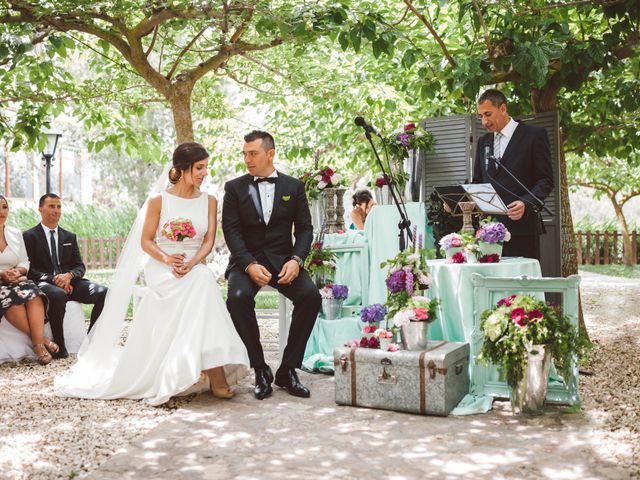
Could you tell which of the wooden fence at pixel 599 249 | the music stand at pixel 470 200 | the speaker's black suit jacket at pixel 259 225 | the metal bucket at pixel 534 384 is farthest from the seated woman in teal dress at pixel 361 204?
the wooden fence at pixel 599 249

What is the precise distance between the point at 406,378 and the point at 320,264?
1775 mm

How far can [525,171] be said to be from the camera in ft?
17.3

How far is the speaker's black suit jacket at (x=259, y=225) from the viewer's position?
16.9 ft

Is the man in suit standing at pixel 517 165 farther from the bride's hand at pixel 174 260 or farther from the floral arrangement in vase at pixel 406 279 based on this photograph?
the bride's hand at pixel 174 260

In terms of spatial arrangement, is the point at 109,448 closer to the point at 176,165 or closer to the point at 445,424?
the point at 445,424

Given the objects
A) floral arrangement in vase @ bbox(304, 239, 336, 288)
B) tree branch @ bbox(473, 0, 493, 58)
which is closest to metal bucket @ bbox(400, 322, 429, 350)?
floral arrangement in vase @ bbox(304, 239, 336, 288)

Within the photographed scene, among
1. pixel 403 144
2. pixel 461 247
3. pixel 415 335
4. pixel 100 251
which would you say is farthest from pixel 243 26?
pixel 100 251

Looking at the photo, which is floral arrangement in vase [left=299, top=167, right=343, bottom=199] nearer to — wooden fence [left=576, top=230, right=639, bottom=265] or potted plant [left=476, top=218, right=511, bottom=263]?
potted plant [left=476, top=218, right=511, bottom=263]

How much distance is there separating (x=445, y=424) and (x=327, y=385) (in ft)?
4.26

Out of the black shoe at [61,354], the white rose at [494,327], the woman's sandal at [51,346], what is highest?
the white rose at [494,327]

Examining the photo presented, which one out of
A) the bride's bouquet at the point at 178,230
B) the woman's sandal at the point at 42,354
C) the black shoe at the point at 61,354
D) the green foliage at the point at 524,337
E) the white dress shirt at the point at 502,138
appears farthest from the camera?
the black shoe at the point at 61,354

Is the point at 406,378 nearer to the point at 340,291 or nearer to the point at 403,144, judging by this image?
the point at 340,291

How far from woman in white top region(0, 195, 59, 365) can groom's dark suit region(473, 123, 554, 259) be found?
13.3 ft

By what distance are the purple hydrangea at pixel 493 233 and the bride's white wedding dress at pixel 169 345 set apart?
→ 1.85 m
